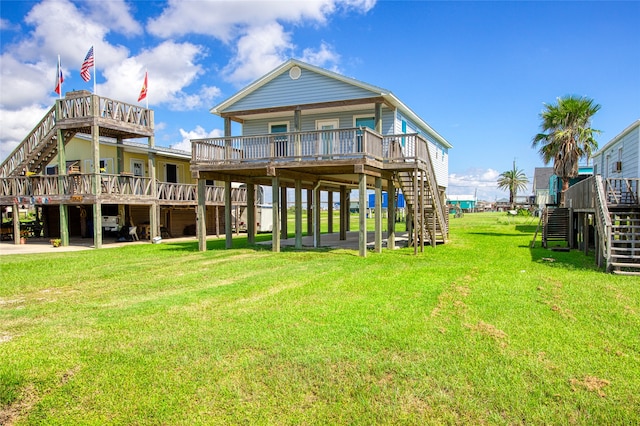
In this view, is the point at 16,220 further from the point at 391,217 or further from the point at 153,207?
the point at 391,217

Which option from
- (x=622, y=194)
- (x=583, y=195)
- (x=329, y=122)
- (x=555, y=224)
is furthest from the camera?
(x=555, y=224)

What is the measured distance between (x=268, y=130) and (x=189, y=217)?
10.2 m

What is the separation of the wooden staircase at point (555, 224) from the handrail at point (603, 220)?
223 inches

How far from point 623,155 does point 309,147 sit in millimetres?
15978

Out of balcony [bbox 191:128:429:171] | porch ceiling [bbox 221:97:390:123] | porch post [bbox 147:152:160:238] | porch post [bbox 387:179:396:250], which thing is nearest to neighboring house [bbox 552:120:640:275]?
balcony [bbox 191:128:429:171]

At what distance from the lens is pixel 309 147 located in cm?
1424

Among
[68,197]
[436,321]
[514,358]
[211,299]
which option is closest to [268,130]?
[68,197]

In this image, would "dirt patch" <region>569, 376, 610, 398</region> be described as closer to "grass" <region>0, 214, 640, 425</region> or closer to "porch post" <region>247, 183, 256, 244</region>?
"grass" <region>0, 214, 640, 425</region>

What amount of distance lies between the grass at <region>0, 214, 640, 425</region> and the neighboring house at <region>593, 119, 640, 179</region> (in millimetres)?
11581

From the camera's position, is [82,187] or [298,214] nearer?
[298,214]

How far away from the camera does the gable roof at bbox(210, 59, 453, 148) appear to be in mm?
15281

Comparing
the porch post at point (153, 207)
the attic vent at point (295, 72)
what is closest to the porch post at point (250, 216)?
the attic vent at point (295, 72)

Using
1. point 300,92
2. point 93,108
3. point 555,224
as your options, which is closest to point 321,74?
point 300,92

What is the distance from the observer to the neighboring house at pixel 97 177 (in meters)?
18.8
